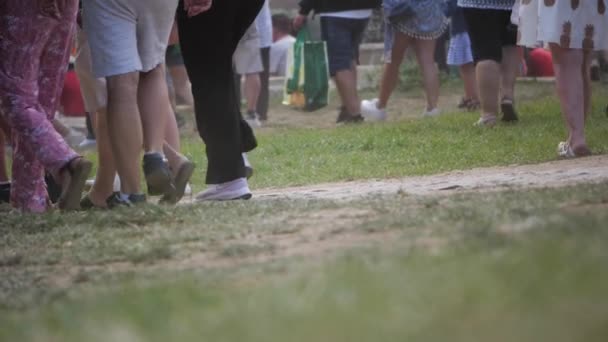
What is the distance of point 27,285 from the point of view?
5.01 metres

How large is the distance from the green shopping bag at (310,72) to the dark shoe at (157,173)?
33.1 feet

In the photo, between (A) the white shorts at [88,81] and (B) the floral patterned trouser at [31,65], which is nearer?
(B) the floral patterned trouser at [31,65]

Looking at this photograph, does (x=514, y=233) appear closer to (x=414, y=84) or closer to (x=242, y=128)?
(x=242, y=128)

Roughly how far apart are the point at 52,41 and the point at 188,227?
1668 mm

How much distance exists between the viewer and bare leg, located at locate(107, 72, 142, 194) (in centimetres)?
688

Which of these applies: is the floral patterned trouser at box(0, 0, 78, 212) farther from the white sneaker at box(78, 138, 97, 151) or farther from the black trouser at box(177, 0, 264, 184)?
the white sneaker at box(78, 138, 97, 151)

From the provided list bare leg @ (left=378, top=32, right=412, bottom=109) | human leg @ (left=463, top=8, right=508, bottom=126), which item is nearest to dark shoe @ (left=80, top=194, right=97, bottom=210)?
human leg @ (left=463, top=8, right=508, bottom=126)

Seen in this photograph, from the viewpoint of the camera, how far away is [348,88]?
13938mm

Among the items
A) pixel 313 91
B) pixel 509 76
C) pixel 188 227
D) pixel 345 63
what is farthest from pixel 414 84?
pixel 188 227

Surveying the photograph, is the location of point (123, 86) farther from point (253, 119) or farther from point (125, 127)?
point (253, 119)

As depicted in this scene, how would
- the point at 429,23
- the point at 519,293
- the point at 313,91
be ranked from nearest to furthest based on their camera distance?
the point at 519,293, the point at 429,23, the point at 313,91

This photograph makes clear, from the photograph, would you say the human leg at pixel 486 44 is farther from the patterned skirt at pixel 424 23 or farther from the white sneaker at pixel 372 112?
the white sneaker at pixel 372 112

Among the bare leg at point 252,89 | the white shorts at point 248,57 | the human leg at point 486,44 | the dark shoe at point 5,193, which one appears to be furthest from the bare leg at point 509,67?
the dark shoe at point 5,193

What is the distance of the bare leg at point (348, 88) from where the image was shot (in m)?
13.9
